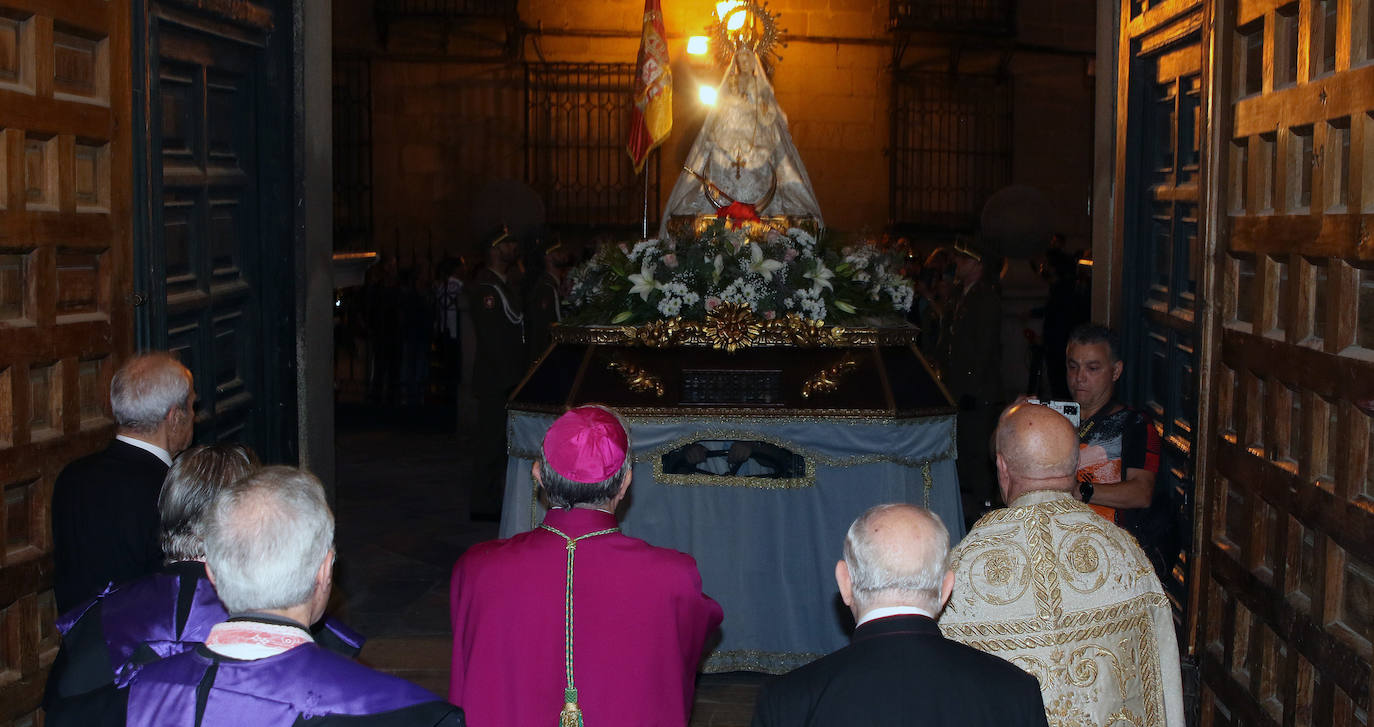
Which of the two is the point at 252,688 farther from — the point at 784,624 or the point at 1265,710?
the point at 784,624

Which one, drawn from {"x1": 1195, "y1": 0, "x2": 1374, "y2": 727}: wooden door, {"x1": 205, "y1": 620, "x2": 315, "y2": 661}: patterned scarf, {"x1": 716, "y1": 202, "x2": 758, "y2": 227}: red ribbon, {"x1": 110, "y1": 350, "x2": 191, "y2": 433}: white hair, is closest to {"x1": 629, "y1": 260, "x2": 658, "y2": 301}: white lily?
{"x1": 716, "y1": 202, "x2": 758, "y2": 227}: red ribbon

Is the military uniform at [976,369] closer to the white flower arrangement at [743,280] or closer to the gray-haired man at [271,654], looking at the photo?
the white flower arrangement at [743,280]

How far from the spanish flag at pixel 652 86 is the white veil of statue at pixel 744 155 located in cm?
159

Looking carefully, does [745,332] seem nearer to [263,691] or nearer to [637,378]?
[637,378]

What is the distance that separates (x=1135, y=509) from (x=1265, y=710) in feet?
2.72

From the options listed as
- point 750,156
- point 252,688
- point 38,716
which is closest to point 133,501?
point 38,716

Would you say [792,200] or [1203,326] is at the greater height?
[792,200]

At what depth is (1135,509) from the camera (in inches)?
181

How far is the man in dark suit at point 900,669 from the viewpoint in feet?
7.63

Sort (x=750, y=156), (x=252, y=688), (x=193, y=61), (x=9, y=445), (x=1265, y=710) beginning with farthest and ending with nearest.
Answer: (x=750, y=156) → (x=193, y=61) → (x=1265, y=710) → (x=9, y=445) → (x=252, y=688)

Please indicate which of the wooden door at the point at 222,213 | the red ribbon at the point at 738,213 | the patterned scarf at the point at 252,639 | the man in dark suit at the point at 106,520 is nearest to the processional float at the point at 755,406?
the red ribbon at the point at 738,213

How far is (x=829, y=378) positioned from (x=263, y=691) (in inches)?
165

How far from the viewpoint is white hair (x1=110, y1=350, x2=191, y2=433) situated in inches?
141

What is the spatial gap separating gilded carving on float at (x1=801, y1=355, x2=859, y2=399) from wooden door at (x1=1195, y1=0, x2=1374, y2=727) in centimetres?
188
